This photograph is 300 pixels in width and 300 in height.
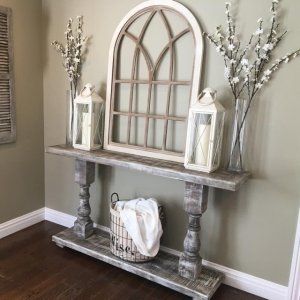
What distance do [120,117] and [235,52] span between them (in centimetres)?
95

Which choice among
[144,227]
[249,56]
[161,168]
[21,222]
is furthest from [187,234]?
[21,222]

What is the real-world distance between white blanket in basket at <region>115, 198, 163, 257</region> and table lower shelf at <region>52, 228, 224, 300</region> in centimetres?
12

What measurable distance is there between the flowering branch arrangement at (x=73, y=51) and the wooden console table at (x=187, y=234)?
589 mm

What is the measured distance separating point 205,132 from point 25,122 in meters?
1.64

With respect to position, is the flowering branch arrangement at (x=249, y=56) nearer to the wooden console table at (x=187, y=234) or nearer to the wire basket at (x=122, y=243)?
the wooden console table at (x=187, y=234)

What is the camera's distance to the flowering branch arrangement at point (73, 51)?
97.0 inches

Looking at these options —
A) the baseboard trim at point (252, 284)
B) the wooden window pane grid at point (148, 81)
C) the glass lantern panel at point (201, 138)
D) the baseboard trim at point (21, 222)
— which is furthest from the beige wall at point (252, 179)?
the baseboard trim at point (21, 222)

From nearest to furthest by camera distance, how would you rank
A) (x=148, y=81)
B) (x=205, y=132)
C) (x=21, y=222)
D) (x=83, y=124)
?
(x=205, y=132)
(x=148, y=81)
(x=83, y=124)
(x=21, y=222)

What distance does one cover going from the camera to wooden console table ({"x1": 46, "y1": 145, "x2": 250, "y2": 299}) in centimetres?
185

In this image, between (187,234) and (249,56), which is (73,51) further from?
(187,234)

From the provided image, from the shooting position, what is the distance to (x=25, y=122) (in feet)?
8.87

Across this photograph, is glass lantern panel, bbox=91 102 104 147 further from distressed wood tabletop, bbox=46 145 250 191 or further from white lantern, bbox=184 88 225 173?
white lantern, bbox=184 88 225 173

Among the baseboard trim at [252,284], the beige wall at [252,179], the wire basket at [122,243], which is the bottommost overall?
the baseboard trim at [252,284]

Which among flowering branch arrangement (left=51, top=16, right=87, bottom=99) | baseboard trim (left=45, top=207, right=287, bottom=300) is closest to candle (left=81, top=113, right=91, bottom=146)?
flowering branch arrangement (left=51, top=16, right=87, bottom=99)
